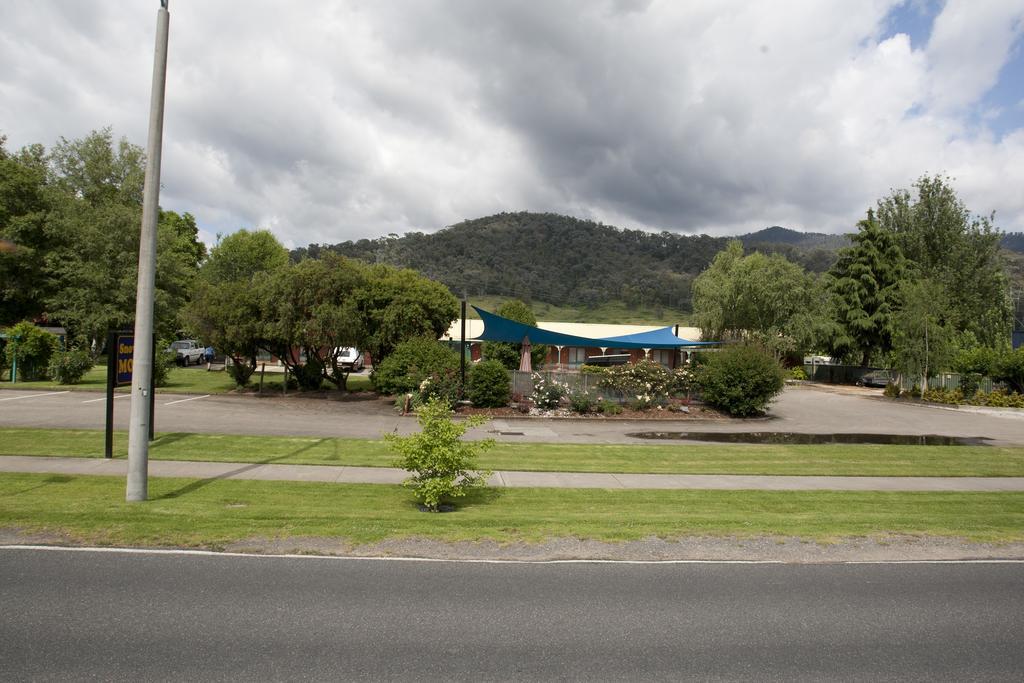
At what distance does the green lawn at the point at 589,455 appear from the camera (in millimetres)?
13297

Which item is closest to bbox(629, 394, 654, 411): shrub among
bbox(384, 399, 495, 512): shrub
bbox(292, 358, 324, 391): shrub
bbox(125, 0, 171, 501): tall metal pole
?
bbox(292, 358, 324, 391): shrub

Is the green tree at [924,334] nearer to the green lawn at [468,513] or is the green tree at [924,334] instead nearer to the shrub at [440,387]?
the shrub at [440,387]

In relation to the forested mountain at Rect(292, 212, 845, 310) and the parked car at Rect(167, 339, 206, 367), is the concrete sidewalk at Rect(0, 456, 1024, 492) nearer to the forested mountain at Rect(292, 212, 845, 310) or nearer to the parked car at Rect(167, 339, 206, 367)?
the parked car at Rect(167, 339, 206, 367)

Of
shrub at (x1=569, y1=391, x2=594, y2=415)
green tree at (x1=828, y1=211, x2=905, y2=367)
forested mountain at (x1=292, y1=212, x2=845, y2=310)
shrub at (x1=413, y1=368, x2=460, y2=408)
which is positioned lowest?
shrub at (x1=569, y1=391, x2=594, y2=415)

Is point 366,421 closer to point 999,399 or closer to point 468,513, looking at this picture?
point 468,513

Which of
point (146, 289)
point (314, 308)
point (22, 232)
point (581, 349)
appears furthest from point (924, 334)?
point (22, 232)

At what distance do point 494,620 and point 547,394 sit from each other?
1853 cm

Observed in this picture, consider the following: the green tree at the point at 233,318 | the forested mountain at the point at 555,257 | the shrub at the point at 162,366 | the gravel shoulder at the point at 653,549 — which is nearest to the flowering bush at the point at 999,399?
the gravel shoulder at the point at 653,549

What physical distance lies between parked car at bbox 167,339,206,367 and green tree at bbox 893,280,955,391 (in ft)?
147

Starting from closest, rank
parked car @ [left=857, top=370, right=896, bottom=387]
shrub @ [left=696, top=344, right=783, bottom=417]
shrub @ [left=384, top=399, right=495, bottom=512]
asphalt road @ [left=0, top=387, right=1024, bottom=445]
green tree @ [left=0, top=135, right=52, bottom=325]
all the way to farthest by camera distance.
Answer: shrub @ [left=384, top=399, right=495, bottom=512] < asphalt road @ [left=0, top=387, right=1024, bottom=445] < shrub @ [left=696, top=344, right=783, bottom=417] < green tree @ [left=0, top=135, right=52, bottom=325] < parked car @ [left=857, top=370, right=896, bottom=387]

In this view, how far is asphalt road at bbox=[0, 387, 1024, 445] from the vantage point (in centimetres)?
1772

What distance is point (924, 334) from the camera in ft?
114

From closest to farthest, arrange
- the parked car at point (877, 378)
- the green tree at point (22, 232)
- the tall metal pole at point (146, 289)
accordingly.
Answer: the tall metal pole at point (146, 289)
the green tree at point (22, 232)
the parked car at point (877, 378)

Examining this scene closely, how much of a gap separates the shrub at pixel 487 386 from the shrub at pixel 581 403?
2.37 meters
